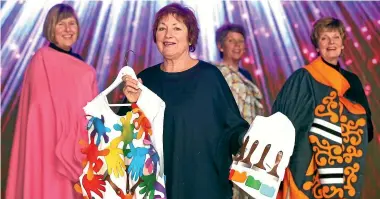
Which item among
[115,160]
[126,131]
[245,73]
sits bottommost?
[115,160]

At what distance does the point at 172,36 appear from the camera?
8.90 feet

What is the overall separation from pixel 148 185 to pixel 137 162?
0.10m

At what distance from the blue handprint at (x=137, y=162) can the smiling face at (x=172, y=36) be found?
0.43 metres

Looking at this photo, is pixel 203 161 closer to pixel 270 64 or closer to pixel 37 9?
pixel 270 64

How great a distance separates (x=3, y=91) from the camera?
352 cm

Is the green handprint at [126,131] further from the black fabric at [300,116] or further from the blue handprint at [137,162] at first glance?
the black fabric at [300,116]

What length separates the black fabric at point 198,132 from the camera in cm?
269

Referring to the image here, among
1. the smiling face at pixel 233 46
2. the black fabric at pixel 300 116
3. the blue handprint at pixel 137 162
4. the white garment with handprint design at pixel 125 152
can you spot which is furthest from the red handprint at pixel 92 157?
the smiling face at pixel 233 46

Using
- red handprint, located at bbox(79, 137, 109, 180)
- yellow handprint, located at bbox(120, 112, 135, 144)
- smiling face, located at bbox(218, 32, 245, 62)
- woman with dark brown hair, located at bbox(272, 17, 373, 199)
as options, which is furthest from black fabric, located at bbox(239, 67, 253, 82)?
red handprint, located at bbox(79, 137, 109, 180)

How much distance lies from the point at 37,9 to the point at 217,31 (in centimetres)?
96

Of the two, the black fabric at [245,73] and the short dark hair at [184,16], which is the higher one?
the short dark hair at [184,16]

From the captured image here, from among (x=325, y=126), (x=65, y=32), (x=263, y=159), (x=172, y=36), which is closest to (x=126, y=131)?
(x=172, y=36)

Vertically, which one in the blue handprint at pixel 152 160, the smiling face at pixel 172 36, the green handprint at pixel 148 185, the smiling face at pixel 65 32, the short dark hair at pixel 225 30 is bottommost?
the green handprint at pixel 148 185

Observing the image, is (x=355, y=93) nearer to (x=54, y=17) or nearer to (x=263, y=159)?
(x=263, y=159)
